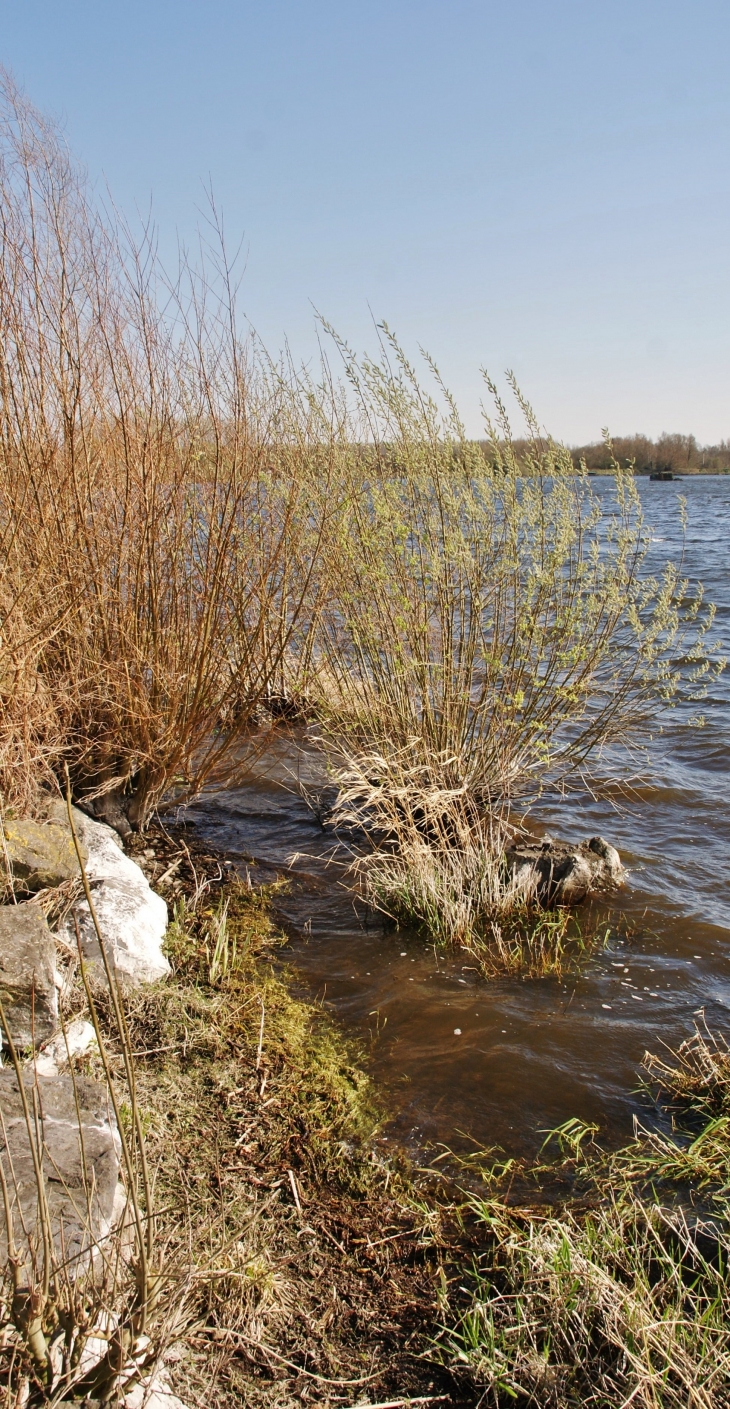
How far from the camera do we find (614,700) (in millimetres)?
5625

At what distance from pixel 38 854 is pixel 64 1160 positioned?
134 centimetres

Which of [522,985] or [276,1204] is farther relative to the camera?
[522,985]

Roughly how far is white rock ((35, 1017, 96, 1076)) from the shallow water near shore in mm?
1104

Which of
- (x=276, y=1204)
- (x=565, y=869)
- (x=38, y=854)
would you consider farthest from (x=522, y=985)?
(x=38, y=854)

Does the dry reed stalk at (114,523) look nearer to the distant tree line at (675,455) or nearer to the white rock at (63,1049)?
the white rock at (63,1049)

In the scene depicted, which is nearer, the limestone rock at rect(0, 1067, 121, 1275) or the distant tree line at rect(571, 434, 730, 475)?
the limestone rock at rect(0, 1067, 121, 1275)

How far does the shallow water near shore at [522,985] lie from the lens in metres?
3.27

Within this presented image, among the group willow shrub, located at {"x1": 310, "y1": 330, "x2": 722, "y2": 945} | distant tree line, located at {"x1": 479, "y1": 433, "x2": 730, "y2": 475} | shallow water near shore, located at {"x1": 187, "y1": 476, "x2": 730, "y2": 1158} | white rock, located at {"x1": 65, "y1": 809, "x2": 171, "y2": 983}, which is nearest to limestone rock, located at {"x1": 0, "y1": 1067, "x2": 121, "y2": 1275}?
white rock, located at {"x1": 65, "y1": 809, "x2": 171, "y2": 983}

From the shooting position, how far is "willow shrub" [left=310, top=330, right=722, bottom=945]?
4.77 metres

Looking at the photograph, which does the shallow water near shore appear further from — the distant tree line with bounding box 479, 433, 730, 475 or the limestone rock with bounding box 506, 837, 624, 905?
the distant tree line with bounding box 479, 433, 730, 475

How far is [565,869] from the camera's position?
15.5 ft

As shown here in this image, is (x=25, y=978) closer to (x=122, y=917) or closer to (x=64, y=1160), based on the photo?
(x=64, y=1160)

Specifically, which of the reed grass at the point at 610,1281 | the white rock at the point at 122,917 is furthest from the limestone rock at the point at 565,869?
the white rock at the point at 122,917

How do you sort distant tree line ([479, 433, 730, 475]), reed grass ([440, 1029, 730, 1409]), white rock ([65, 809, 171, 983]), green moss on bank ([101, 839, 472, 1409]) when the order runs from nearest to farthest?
reed grass ([440, 1029, 730, 1409]) < green moss on bank ([101, 839, 472, 1409]) < white rock ([65, 809, 171, 983]) < distant tree line ([479, 433, 730, 475])
